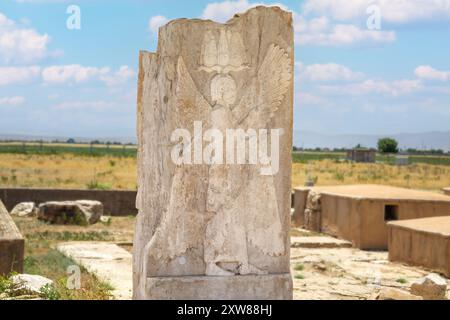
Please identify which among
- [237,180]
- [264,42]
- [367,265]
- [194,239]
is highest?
[264,42]

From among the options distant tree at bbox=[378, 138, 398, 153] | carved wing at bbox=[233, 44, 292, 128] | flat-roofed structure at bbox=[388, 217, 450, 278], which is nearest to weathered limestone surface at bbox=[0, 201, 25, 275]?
carved wing at bbox=[233, 44, 292, 128]

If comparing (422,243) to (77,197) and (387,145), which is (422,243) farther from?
(387,145)

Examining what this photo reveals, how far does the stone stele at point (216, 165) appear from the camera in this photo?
5.37 meters

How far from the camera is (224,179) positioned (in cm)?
544

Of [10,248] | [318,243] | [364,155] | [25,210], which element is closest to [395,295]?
[10,248]

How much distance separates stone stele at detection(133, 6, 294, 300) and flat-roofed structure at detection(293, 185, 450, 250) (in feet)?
29.0

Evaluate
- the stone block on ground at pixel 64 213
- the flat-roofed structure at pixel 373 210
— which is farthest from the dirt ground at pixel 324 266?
the flat-roofed structure at pixel 373 210

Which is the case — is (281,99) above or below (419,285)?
above

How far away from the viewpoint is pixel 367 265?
12148 mm

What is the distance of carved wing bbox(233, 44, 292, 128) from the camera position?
5438mm

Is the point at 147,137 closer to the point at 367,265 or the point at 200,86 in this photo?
the point at 200,86

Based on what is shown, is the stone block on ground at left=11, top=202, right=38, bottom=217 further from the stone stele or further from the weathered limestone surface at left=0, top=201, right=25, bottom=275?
the stone stele

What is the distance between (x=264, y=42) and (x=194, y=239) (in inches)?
60.8
